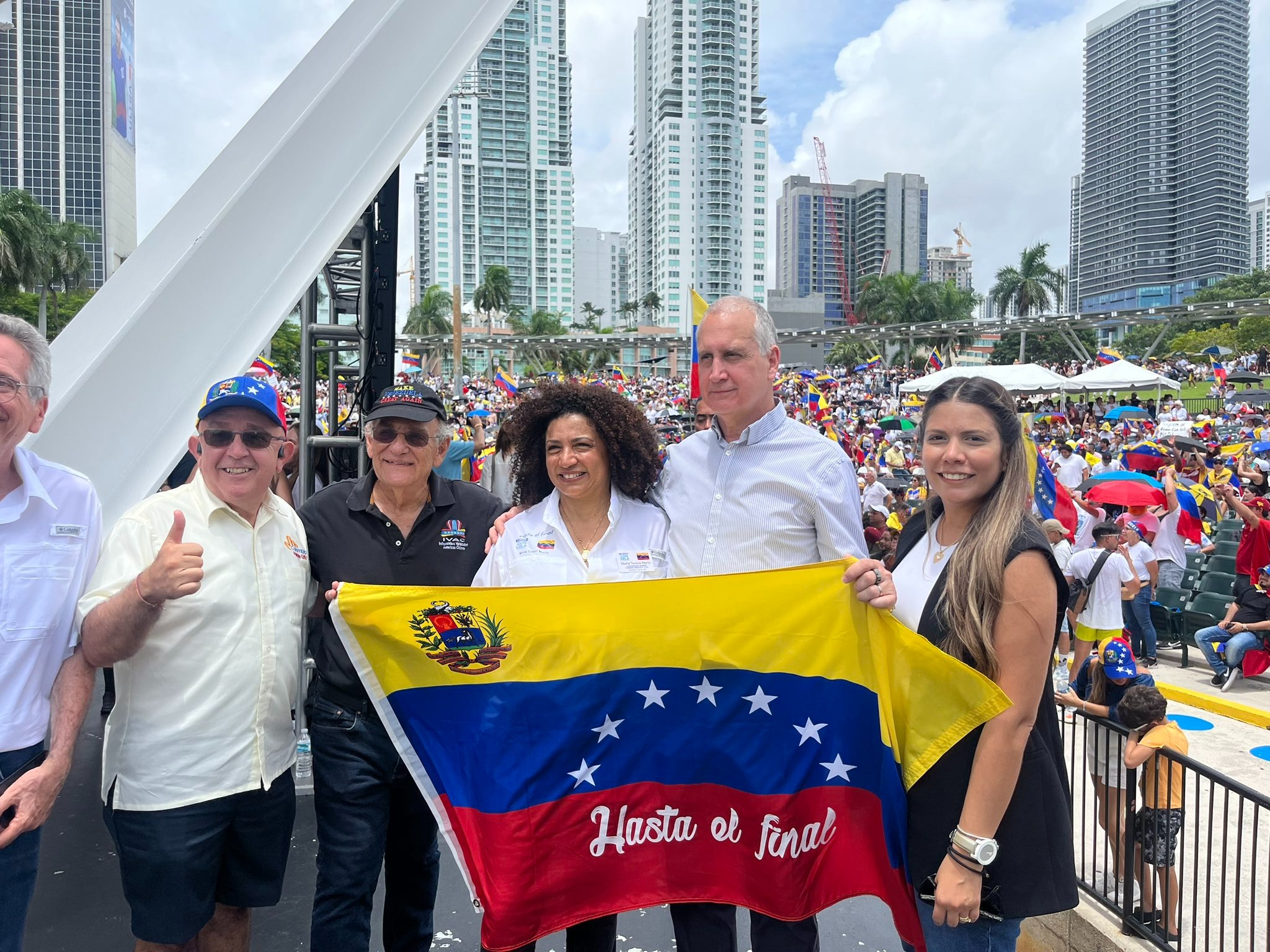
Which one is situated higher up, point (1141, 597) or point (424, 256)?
point (424, 256)

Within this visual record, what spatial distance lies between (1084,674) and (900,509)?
Result: 644 cm

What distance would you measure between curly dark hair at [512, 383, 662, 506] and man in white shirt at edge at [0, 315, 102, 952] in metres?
1.44

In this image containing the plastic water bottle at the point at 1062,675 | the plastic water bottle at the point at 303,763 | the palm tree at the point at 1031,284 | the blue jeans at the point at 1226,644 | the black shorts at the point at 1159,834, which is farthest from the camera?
the palm tree at the point at 1031,284

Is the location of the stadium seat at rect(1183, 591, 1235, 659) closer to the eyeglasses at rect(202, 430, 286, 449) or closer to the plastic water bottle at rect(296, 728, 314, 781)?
the plastic water bottle at rect(296, 728, 314, 781)

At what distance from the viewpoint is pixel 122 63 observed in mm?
114312

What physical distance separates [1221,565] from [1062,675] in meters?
3.41

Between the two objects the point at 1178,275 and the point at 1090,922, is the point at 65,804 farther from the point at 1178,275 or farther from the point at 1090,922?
the point at 1178,275

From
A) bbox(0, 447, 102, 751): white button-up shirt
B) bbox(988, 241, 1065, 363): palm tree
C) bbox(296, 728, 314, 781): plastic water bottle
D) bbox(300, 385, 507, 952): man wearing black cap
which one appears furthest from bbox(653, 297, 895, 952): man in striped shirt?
bbox(988, 241, 1065, 363): palm tree

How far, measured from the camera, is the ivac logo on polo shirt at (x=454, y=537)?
313cm

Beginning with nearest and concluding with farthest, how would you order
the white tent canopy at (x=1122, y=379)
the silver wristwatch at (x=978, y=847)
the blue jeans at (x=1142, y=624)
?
1. the silver wristwatch at (x=978, y=847)
2. the blue jeans at (x=1142, y=624)
3. the white tent canopy at (x=1122, y=379)

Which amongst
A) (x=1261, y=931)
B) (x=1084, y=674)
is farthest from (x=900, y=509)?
(x=1261, y=931)

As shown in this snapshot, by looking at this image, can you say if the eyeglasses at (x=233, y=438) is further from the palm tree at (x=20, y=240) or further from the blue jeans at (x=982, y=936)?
the palm tree at (x=20, y=240)

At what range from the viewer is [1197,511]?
10.9 metres

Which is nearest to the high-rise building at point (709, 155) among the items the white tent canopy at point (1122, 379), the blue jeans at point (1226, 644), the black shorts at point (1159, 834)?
the white tent canopy at point (1122, 379)
